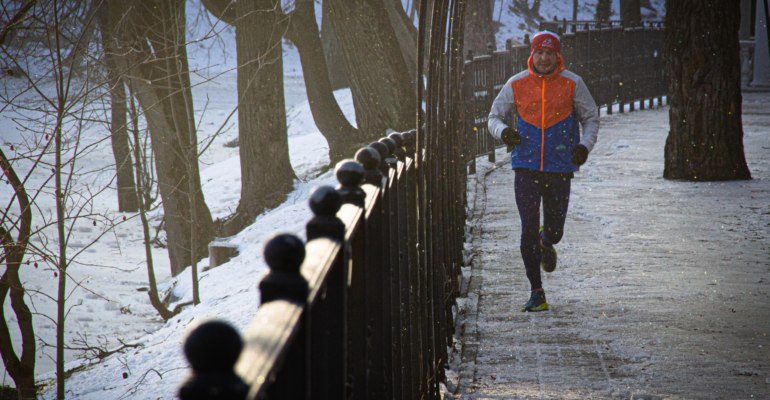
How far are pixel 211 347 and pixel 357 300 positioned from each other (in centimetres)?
93

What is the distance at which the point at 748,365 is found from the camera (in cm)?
361

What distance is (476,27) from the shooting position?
59.1ft

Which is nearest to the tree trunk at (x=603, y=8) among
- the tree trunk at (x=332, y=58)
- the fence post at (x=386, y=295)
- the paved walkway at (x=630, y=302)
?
the tree trunk at (x=332, y=58)

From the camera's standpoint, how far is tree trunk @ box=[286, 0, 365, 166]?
37.8ft

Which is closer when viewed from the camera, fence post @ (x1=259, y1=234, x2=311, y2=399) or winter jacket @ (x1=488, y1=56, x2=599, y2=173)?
fence post @ (x1=259, y1=234, x2=311, y2=399)

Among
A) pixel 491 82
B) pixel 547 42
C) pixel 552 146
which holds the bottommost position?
pixel 552 146

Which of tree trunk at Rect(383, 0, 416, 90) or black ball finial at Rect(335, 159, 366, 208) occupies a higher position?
tree trunk at Rect(383, 0, 416, 90)

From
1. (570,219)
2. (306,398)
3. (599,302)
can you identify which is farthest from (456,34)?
(306,398)

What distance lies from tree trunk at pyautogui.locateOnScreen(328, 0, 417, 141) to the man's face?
5.84 m

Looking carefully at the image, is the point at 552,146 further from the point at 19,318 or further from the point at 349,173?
the point at 19,318

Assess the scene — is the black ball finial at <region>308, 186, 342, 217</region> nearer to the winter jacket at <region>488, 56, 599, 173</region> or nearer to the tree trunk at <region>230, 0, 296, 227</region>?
the winter jacket at <region>488, 56, 599, 173</region>

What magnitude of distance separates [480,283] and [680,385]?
2006 mm

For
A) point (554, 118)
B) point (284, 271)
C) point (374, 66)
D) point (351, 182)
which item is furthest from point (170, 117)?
point (284, 271)

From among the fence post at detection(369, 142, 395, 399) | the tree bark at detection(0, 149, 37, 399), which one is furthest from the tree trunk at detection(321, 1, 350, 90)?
the fence post at detection(369, 142, 395, 399)
